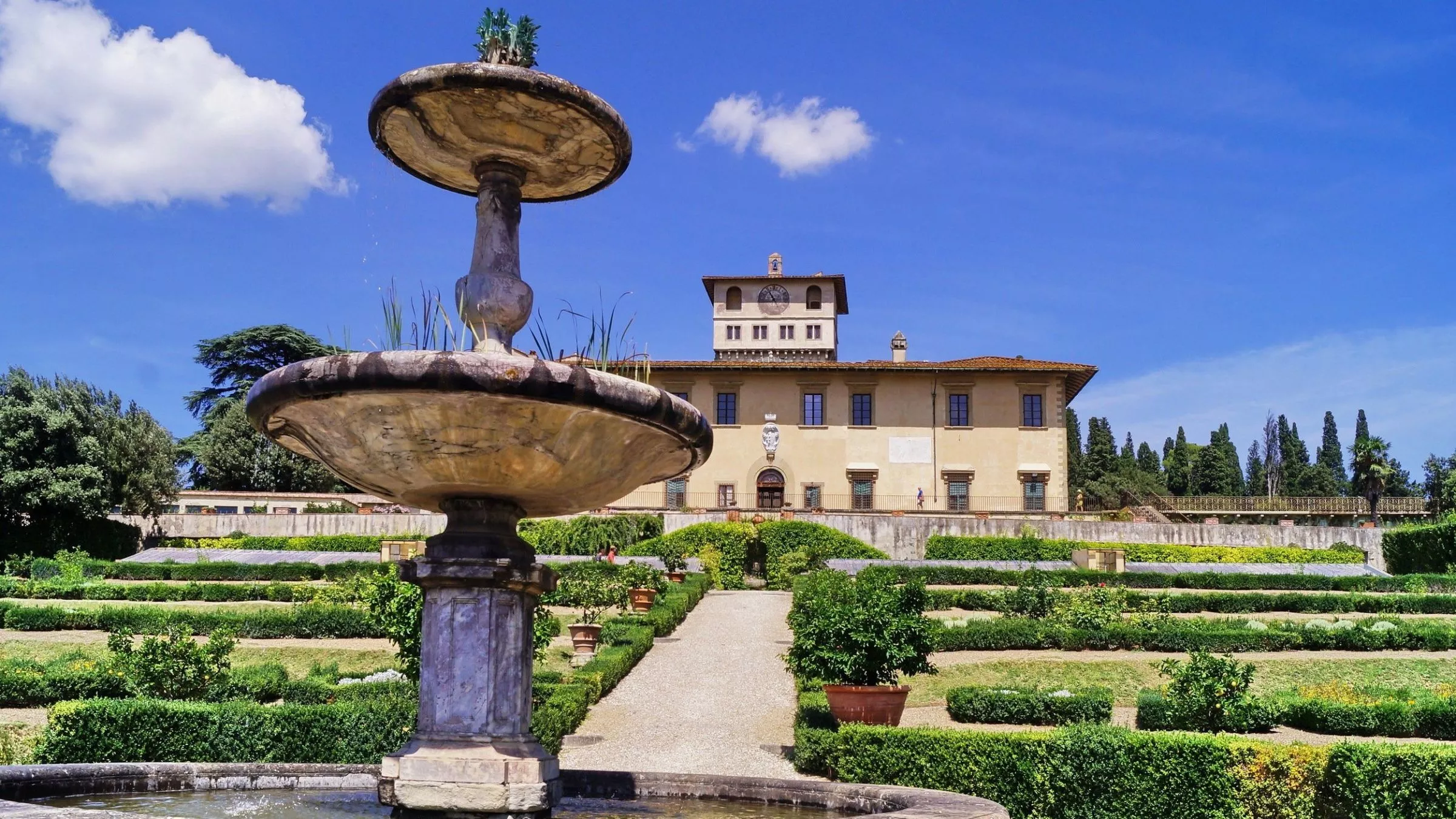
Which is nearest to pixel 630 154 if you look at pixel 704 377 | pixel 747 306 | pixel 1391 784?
pixel 1391 784

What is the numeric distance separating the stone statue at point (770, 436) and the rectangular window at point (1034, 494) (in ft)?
31.6

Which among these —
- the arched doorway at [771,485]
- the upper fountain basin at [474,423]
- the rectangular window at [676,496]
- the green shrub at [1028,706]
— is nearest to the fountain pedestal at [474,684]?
the upper fountain basin at [474,423]

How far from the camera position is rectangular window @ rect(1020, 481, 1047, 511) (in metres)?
45.0

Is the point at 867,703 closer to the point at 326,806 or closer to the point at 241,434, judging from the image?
the point at 326,806

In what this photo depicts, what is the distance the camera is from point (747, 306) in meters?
61.3

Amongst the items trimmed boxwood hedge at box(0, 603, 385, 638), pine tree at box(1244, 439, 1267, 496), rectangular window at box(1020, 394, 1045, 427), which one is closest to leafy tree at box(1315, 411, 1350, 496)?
pine tree at box(1244, 439, 1267, 496)

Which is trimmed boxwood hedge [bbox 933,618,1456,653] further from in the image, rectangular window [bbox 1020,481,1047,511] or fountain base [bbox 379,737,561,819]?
rectangular window [bbox 1020,481,1047,511]

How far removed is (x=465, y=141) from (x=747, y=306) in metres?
54.9

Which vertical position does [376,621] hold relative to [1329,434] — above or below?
below

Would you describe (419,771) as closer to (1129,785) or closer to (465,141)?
(465,141)

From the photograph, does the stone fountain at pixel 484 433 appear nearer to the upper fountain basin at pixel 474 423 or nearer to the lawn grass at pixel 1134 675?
the upper fountain basin at pixel 474 423

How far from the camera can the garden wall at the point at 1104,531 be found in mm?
36938

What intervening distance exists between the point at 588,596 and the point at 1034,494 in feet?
83.5

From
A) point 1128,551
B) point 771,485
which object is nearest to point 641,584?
point 1128,551
